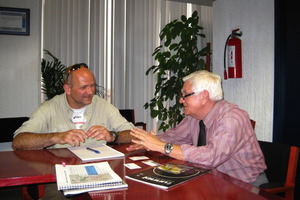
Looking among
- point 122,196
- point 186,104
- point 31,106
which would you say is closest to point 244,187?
point 122,196

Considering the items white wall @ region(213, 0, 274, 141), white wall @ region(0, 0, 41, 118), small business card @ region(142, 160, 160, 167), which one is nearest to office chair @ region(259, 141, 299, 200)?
small business card @ region(142, 160, 160, 167)

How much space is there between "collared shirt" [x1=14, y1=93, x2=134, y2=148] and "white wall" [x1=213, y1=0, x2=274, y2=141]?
1.33 m

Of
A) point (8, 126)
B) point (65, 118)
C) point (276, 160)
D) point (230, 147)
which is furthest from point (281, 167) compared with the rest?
point (8, 126)

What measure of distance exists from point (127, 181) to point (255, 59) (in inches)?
83.8

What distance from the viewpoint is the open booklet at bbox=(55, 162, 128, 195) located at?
1045mm

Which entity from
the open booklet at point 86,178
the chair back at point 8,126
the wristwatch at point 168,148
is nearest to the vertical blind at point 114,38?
the chair back at point 8,126

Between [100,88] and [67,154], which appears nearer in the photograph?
[67,154]

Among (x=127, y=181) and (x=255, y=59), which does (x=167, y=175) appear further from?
(x=255, y=59)

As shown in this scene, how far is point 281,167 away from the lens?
1665 mm

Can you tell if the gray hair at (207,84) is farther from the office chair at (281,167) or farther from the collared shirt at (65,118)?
the collared shirt at (65,118)

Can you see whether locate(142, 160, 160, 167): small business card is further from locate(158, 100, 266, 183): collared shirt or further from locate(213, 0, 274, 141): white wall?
locate(213, 0, 274, 141): white wall

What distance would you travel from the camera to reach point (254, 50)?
281 cm

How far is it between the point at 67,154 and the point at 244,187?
0.99 m

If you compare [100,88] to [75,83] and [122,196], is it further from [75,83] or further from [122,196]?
[122,196]
